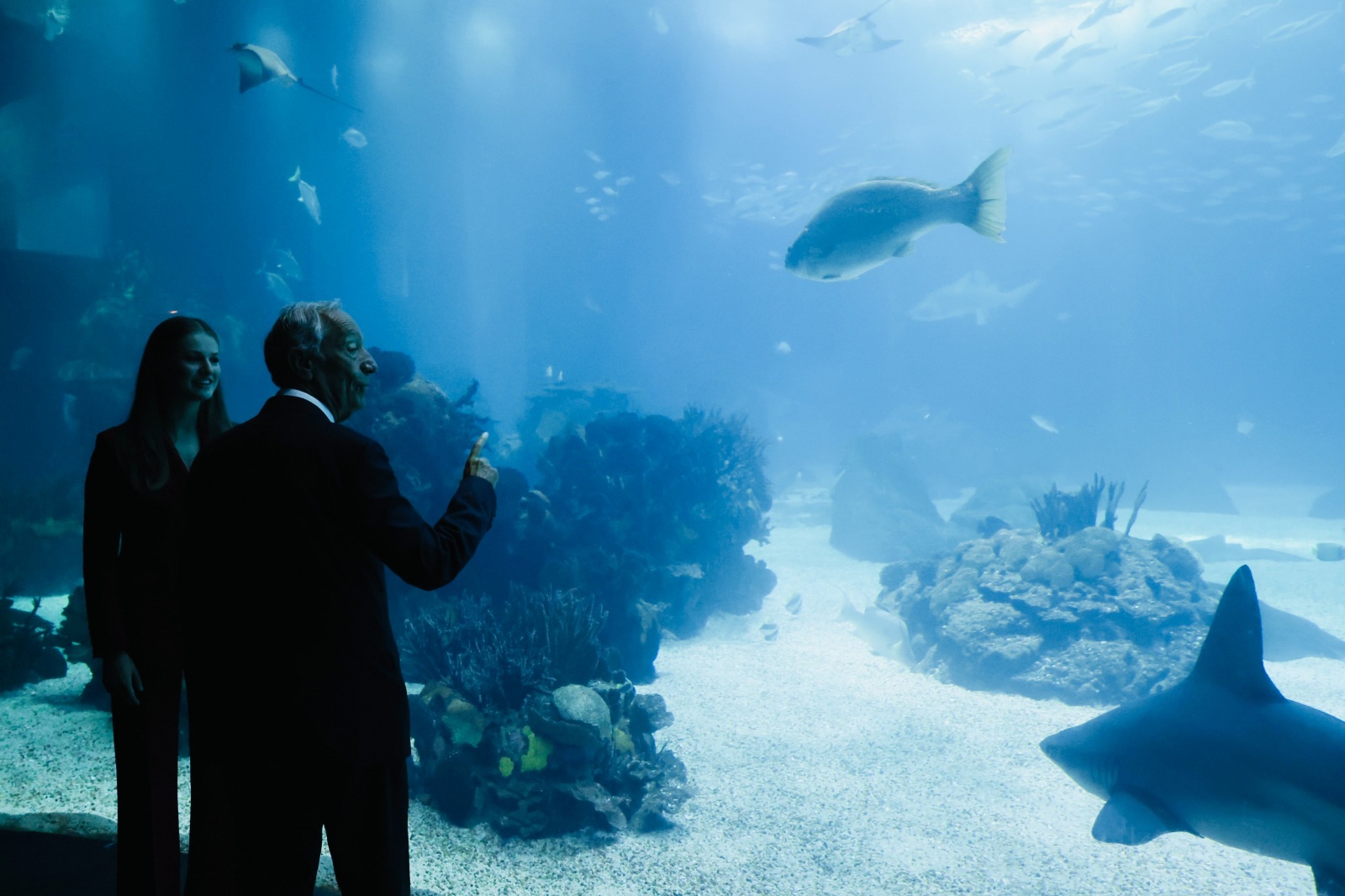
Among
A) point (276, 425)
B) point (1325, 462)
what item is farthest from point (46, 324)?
point (1325, 462)

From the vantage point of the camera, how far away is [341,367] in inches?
67.6

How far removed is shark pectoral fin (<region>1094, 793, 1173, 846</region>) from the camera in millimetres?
2680

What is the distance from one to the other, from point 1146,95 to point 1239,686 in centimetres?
3398

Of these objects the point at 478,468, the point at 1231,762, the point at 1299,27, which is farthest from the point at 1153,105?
the point at 478,468

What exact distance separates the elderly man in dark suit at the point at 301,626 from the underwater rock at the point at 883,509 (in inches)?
587

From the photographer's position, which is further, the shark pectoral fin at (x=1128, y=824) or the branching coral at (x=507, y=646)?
the branching coral at (x=507, y=646)

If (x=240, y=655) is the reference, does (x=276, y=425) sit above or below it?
above

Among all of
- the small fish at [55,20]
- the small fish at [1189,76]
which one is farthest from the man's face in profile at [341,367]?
the small fish at [1189,76]

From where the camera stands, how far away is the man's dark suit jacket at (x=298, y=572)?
5.00ft

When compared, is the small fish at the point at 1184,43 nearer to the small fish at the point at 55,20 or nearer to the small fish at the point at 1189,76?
the small fish at the point at 1189,76

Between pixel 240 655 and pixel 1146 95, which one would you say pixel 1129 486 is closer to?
pixel 1146 95

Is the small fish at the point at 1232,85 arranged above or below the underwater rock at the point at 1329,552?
above

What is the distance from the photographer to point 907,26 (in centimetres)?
2264

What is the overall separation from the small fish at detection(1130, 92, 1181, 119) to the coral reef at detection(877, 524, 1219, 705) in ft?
92.2
